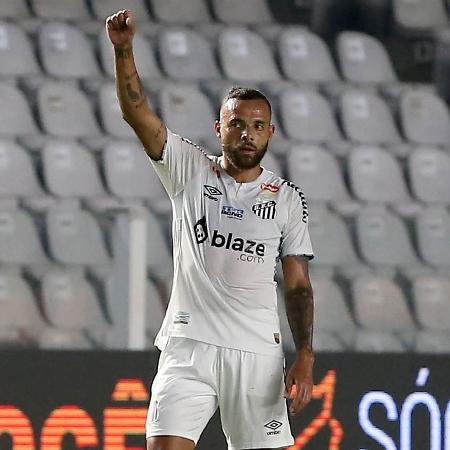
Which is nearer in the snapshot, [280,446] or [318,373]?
[280,446]

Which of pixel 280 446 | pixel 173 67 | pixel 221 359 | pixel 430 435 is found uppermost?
pixel 173 67

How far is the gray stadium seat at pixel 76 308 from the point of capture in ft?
17.2

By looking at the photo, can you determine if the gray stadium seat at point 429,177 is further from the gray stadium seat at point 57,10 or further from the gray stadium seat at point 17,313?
the gray stadium seat at point 17,313

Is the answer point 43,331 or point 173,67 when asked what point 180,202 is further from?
point 173,67

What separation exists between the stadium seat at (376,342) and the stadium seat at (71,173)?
167 centimetres

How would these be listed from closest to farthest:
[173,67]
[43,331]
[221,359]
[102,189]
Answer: [221,359] < [43,331] < [102,189] < [173,67]

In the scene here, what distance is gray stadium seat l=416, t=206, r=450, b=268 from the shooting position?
6.40 metres

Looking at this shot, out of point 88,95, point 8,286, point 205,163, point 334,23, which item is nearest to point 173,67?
point 88,95

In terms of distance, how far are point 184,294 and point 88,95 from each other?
Answer: 362cm

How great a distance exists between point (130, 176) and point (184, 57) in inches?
39.7

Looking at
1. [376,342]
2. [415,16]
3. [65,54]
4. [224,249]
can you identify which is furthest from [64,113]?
[224,249]

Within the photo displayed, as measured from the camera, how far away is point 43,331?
5.23 meters

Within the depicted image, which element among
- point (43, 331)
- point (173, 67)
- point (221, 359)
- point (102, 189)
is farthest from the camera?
point (173, 67)

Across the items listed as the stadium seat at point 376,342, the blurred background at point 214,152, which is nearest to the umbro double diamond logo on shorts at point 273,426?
the blurred background at point 214,152
